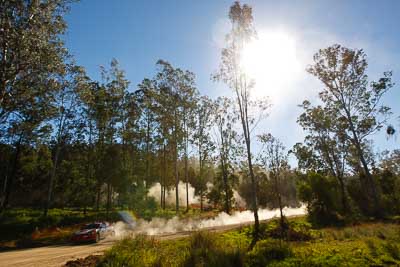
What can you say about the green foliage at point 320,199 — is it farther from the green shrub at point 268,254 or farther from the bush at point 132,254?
the bush at point 132,254

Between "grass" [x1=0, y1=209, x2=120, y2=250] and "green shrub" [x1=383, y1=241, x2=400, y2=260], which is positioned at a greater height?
"grass" [x1=0, y1=209, x2=120, y2=250]

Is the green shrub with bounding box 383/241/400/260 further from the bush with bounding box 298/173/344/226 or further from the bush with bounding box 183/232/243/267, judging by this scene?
the bush with bounding box 298/173/344/226

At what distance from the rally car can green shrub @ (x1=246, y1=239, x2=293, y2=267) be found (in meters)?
12.1

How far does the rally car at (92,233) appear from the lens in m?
16.7

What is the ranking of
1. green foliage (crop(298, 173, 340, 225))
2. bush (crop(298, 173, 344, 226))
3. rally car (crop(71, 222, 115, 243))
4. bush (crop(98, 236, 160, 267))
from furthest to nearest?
green foliage (crop(298, 173, 340, 225)), bush (crop(298, 173, 344, 226)), rally car (crop(71, 222, 115, 243)), bush (crop(98, 236, 160, 267))

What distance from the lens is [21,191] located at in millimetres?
38125

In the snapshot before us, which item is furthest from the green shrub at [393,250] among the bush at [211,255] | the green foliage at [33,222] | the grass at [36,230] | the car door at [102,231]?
the green foliage at [33,222]

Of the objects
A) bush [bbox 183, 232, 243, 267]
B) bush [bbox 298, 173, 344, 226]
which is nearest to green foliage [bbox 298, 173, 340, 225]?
bush [bbox 298, 173, 344, 226]

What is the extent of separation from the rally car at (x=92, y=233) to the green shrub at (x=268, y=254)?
1211cm

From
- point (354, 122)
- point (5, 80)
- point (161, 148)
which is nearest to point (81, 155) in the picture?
point (161, 148)

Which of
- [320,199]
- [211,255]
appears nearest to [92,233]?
[211,255]

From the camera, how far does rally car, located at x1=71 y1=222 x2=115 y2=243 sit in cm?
1673

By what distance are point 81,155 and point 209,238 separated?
1024 inches

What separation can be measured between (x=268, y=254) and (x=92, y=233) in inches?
498
